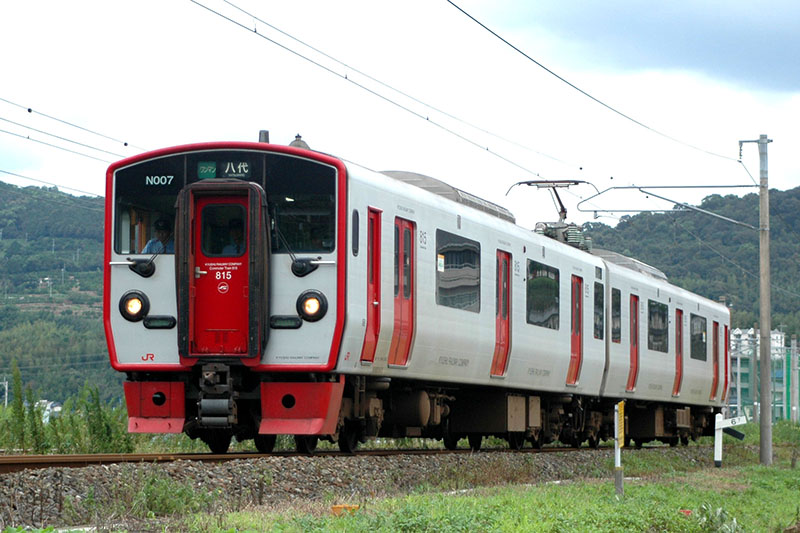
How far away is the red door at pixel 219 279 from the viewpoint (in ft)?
43.6

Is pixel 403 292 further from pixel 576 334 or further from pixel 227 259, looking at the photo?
pixel 576 334

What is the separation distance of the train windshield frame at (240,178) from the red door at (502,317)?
4746mm

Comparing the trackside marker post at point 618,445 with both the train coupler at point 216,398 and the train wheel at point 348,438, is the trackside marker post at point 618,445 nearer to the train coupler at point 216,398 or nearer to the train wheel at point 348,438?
the train wheel at point 348,438

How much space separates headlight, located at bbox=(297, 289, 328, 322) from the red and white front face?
1cm

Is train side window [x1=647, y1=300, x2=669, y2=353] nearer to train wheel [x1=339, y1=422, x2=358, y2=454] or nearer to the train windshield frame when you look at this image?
train wheel [x1=339, y1=422, x2=358, y2=454]

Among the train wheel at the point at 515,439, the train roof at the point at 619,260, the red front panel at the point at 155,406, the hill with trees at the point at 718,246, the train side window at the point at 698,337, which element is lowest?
the train wheel at the point at 515,439

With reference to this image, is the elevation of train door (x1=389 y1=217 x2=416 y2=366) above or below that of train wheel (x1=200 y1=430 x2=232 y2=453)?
above

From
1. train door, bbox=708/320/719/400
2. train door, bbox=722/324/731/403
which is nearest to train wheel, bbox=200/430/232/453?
train door, bbox=708/320/719/400

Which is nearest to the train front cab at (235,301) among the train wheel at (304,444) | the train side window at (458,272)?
the train wheel at (304,444)

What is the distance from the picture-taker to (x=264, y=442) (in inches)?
595

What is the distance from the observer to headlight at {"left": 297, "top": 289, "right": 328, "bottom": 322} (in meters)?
13.2

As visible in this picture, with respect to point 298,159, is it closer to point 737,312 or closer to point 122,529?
point 122,529

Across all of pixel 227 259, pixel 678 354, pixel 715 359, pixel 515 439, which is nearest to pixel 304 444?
pixel 227 259

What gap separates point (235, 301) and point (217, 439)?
7.50 ft
